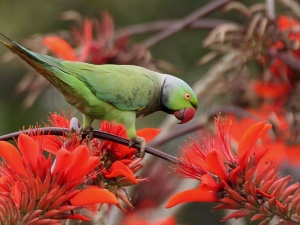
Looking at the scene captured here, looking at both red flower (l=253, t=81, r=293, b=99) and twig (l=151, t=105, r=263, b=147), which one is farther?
red flower (l=253, t=81, r=293, b=99)

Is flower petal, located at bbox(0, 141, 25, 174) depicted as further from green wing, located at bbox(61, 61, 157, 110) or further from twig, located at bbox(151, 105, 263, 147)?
twig, located at bbox(151, 105, 263, 147)

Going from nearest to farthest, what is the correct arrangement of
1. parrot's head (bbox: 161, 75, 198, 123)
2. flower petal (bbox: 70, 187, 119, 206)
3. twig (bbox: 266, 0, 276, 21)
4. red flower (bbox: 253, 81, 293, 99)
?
1. flower petal (bbox: 70, 187, 119, 206)
2. parrot's head (bbox: 161, 75, 198, 123)
3. twig (bbox: 266, 0, 276, 21)
4. red flower (bbox: 253, 81, 293, 99)

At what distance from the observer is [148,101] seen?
1630 mm

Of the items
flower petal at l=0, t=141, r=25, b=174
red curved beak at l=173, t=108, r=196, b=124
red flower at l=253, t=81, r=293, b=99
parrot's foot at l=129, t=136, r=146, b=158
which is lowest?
flower petal at l=0, t=141, r=25, b=174

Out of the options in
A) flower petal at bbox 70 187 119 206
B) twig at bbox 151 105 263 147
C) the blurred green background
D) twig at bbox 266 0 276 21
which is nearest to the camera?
flower petal at bbox 70 187 119 206

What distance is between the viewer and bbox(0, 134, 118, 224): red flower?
1207 millimetres

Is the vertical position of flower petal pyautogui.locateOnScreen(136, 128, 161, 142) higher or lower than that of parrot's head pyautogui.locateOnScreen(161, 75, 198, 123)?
lower

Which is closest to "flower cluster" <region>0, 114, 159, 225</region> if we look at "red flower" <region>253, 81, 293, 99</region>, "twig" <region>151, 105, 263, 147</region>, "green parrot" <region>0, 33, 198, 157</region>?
"green parrot" <region>0, 33, 198, 157</region>

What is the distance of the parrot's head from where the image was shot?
1649 mm

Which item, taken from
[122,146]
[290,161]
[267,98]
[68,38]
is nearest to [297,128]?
[290,161]

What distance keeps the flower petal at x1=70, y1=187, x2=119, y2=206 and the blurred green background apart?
2632 millimetres

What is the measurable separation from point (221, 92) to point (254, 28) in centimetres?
41

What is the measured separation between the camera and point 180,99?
5.41 ft

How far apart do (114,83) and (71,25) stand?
9.09ft
